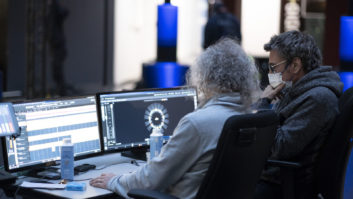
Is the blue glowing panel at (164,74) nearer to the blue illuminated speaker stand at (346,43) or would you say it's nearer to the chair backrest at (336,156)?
the blue illuminated speaker stand at (346,43)

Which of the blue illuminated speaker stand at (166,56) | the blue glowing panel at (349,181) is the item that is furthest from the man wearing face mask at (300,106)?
the blue illuminated speaker stand at (166,56)

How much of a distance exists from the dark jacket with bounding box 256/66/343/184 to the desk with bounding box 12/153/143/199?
0.73 meters

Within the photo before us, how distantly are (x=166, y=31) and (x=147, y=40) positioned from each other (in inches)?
163

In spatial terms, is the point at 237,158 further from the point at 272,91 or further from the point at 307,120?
the point at 272,91

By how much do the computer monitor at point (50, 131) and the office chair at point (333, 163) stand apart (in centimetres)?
90

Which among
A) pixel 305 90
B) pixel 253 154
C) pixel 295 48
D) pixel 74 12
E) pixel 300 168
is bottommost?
pixel 300 168

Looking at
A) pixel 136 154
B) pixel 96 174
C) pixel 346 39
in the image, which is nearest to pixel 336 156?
pixel 136 154

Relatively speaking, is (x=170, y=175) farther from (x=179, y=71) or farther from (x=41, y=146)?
(x=179, y=71)

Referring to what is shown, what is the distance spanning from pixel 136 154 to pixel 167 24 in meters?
2.12

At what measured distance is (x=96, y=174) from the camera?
267cm

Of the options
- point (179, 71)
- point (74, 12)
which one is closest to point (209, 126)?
point (179, 71)

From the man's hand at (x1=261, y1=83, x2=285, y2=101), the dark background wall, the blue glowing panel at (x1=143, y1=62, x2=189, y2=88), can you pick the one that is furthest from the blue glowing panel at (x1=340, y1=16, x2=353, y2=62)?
the dark background wall

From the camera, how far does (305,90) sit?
2916 millimetres

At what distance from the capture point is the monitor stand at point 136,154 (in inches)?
120
